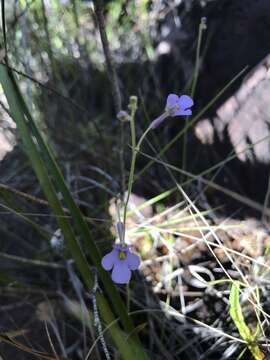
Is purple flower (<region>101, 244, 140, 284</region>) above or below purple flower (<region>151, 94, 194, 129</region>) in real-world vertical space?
below

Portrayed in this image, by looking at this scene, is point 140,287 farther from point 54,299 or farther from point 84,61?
point 84,61

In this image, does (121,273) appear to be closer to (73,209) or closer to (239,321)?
(73,209)

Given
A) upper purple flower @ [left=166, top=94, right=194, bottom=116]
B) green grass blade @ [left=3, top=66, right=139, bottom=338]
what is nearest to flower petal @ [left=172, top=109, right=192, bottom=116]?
upper purple flower @ [left=166, top=94, right=194, bottom=116]

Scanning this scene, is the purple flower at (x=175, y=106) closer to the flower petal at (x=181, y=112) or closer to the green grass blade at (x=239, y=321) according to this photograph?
the flower petal at (x=181, y=112)

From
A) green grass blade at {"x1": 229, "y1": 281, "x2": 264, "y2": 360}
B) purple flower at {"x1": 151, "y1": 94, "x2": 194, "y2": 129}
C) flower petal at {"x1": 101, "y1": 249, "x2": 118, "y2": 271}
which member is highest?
purple flower at {"x1": 151, "y1": 94, "x2": 194, "y2": 129}

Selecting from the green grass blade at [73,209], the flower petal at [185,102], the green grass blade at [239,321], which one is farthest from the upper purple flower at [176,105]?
the green grass blade at [239,321]

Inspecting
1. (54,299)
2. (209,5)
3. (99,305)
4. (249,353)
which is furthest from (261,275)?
(209,5)

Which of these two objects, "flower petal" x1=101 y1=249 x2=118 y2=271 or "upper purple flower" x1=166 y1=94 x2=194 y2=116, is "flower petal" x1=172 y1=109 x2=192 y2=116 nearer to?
"upper purple flower" x1=166 y1=94 x2=194 y2=116

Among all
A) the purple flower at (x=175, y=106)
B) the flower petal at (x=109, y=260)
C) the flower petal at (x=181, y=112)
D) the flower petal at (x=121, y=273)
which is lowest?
the flower petal at (x=121, y=273)
